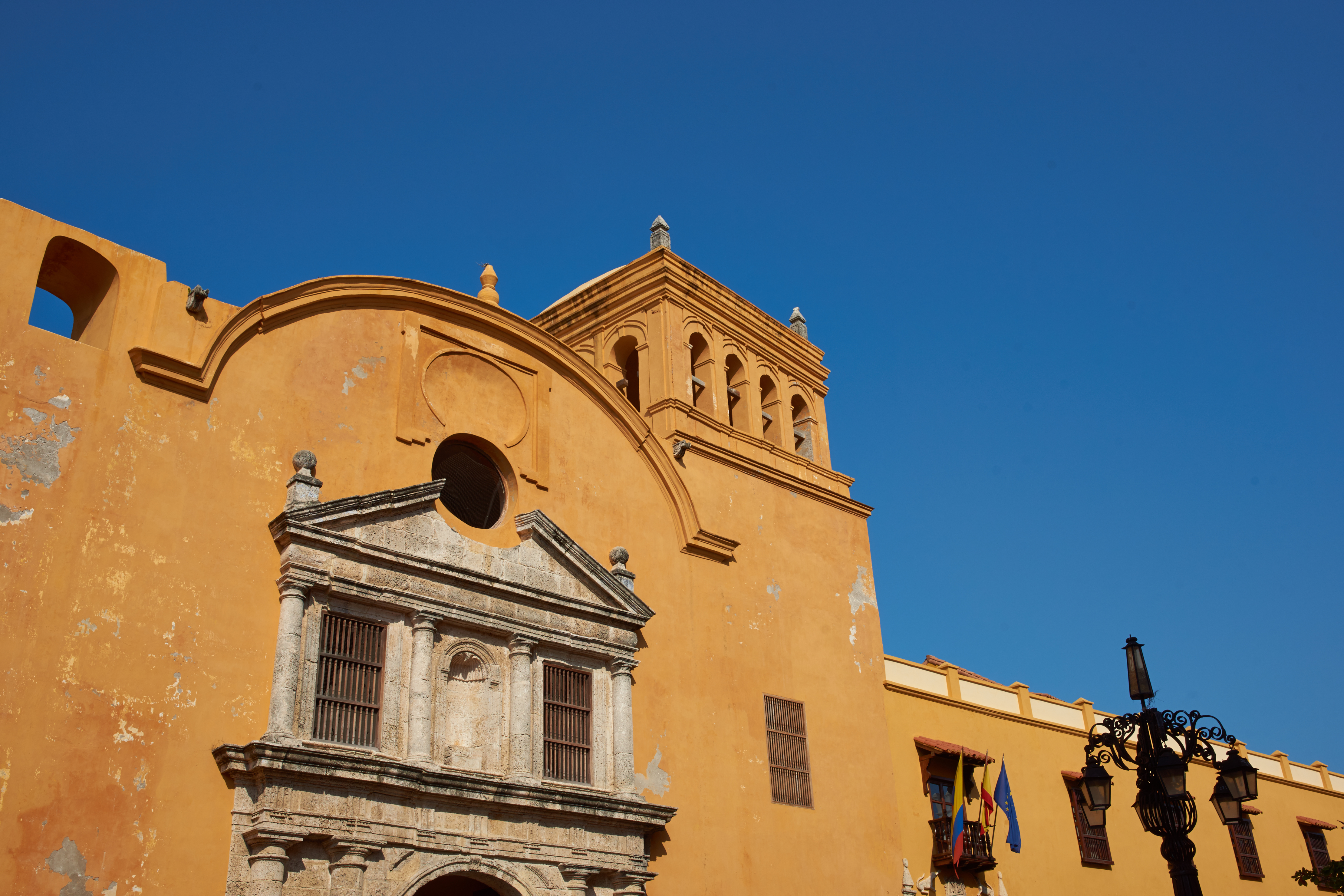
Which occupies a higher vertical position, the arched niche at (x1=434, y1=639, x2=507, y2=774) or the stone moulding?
the stone moulding

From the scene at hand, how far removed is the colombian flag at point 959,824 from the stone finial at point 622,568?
582 centimetres

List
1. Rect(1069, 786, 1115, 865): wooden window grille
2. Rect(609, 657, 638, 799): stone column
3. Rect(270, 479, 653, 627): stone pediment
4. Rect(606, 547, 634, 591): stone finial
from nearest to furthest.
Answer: Rect(270, 479, 653, 627): stone pediment < Rect(609, 657, 638, 799): stone column < Rect(606, 547, 634, 591): stone finial < Rect(1069, 786, 1115, 865): wooden window grille

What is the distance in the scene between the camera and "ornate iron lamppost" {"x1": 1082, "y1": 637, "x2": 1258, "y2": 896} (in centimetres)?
976

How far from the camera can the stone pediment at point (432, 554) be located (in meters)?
11.2

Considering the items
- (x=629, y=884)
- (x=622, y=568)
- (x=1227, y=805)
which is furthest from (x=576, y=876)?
(x=1227, y=805)

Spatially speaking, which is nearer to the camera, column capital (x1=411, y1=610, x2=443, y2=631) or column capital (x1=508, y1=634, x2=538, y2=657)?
column capital (x1=411, y1=610, x2=443, y2=631)

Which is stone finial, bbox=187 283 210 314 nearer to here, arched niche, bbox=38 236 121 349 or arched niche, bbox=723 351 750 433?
arched niche, bbox=38 236 121 349

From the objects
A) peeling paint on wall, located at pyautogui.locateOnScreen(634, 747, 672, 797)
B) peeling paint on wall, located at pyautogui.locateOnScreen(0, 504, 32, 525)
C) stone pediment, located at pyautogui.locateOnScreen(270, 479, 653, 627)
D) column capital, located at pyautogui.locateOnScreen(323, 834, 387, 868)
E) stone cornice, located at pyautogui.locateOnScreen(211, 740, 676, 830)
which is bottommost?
column capital, located at pyautogui.locateOnScreen(323, 834, 387, 868)

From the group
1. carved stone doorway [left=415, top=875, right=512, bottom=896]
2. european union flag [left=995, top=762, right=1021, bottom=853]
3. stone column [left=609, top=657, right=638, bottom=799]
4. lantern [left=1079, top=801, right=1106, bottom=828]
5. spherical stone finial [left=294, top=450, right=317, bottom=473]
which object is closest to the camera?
lantern [left=1079, top=801, right=1106, bottom=828]

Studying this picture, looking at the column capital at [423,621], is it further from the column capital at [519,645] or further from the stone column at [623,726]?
the stone column at [623,726]

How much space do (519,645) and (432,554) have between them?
4.33 ft

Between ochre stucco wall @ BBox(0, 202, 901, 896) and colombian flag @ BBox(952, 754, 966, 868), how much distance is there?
1.19 meters

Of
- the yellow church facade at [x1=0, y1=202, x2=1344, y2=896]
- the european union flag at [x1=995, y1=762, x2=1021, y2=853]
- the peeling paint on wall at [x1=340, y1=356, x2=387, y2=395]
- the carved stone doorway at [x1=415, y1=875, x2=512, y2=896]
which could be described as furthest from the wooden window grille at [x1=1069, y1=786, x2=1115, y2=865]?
the peeling paint on wall at [x1=340, y1=356, x2=387, y2=395]

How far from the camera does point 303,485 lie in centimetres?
1135
